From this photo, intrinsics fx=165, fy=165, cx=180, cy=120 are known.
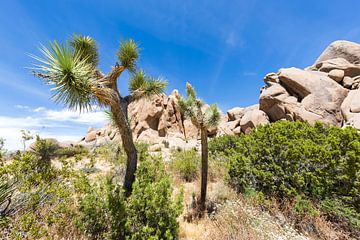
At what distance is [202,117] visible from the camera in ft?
15.8

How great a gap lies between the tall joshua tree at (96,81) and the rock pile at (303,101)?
15.2 feet

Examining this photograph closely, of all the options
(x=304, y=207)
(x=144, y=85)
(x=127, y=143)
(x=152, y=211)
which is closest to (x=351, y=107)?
(x=304, y=207)

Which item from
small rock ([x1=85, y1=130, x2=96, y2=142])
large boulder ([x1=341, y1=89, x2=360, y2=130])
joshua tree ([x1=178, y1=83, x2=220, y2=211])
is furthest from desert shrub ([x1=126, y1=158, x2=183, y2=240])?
small rock ([x1=85, y1=130, x2=96, y2=142])

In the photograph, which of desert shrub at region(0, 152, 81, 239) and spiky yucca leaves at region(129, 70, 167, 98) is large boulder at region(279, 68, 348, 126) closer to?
spiky yucca leaves at region(129, 70, 167, 98)

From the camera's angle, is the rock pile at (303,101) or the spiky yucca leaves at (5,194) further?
the rock pile at (303,101)

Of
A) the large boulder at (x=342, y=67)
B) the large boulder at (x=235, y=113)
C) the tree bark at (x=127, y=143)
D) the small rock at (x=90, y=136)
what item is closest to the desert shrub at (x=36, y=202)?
the tree bark at (x=127, y=143)

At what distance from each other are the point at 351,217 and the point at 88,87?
19.5ft

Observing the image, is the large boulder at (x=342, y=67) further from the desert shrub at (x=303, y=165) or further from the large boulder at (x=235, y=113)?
the desert shrub at (x=303, y=165)

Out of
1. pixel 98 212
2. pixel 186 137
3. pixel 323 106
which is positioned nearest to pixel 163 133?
pixel 186 137

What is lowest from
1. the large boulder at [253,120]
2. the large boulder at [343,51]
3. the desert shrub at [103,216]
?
the desert shrub at [103,216]

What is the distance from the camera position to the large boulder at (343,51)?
18242 millimetres

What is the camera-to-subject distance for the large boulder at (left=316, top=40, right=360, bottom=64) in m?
18.2

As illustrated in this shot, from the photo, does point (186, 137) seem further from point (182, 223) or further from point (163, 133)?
point (182, 223)

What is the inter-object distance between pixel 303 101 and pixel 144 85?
604 inches
